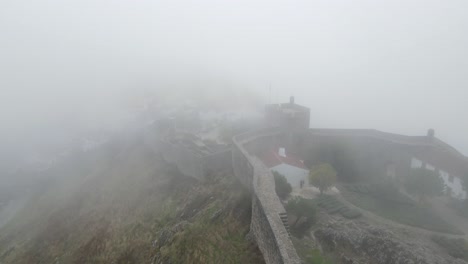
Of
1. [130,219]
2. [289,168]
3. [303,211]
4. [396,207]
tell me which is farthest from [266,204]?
[130,219]

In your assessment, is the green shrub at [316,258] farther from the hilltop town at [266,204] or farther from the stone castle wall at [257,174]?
the stone castle wall at [257,174]

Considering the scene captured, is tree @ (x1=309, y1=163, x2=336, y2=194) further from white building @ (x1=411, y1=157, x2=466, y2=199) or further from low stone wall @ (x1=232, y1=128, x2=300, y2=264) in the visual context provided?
white building @ (x1=411, y1=157, x2=466, y2=199)

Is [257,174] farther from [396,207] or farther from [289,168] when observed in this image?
[396,207]

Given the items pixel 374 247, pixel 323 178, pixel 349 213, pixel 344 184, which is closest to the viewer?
pixel 374 247

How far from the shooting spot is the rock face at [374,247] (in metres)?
17.2

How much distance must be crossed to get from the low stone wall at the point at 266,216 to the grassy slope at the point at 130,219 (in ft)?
2.90

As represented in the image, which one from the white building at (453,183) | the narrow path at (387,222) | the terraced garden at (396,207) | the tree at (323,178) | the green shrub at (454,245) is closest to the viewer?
the green shrub at (454,245)

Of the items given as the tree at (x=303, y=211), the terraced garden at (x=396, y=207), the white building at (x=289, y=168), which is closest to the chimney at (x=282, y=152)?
the white building at (x=289, y=168)

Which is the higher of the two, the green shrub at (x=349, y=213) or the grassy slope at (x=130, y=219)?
the green shrub at (x=349, y=213)

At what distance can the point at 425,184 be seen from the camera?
946 inches

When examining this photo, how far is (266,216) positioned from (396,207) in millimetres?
13646

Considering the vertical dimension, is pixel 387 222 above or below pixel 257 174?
below

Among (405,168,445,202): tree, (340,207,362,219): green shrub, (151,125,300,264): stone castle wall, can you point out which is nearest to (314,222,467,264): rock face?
(340,207,362,219): green shrub

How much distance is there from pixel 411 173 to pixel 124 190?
81.9 feet
